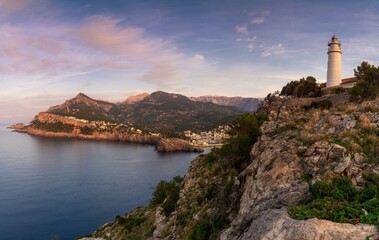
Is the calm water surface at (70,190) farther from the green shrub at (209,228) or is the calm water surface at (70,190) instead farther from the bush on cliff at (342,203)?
the bush on cliff at (342,203)

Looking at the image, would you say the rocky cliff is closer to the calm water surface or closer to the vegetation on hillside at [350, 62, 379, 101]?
the vegetation on hillside at [350, 62, 379, 101]

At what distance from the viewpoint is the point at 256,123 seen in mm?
27078

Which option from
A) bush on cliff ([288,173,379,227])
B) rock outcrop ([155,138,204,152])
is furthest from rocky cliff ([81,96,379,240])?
rock outcrop ([155,138,204,152])

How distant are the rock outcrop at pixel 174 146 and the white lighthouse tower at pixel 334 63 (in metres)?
134

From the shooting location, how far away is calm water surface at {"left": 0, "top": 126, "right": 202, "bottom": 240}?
58.8 meters

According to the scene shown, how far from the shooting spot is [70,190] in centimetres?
8288

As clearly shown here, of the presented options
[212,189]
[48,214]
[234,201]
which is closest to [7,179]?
[48,214]

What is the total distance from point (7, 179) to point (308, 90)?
90.3m

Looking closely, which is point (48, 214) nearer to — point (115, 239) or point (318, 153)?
point (115, 239)

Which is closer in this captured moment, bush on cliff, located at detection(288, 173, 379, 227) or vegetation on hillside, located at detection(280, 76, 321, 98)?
bush on cliff, located at detection(288, 173, 379, 227)

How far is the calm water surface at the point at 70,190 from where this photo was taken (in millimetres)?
58750

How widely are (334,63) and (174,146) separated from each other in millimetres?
136991

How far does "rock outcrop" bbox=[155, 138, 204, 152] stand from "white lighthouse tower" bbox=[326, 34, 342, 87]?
13407 centimetres

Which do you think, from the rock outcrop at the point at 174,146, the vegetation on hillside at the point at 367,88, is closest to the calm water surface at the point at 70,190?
the rock outcrop at the point at 174,146
